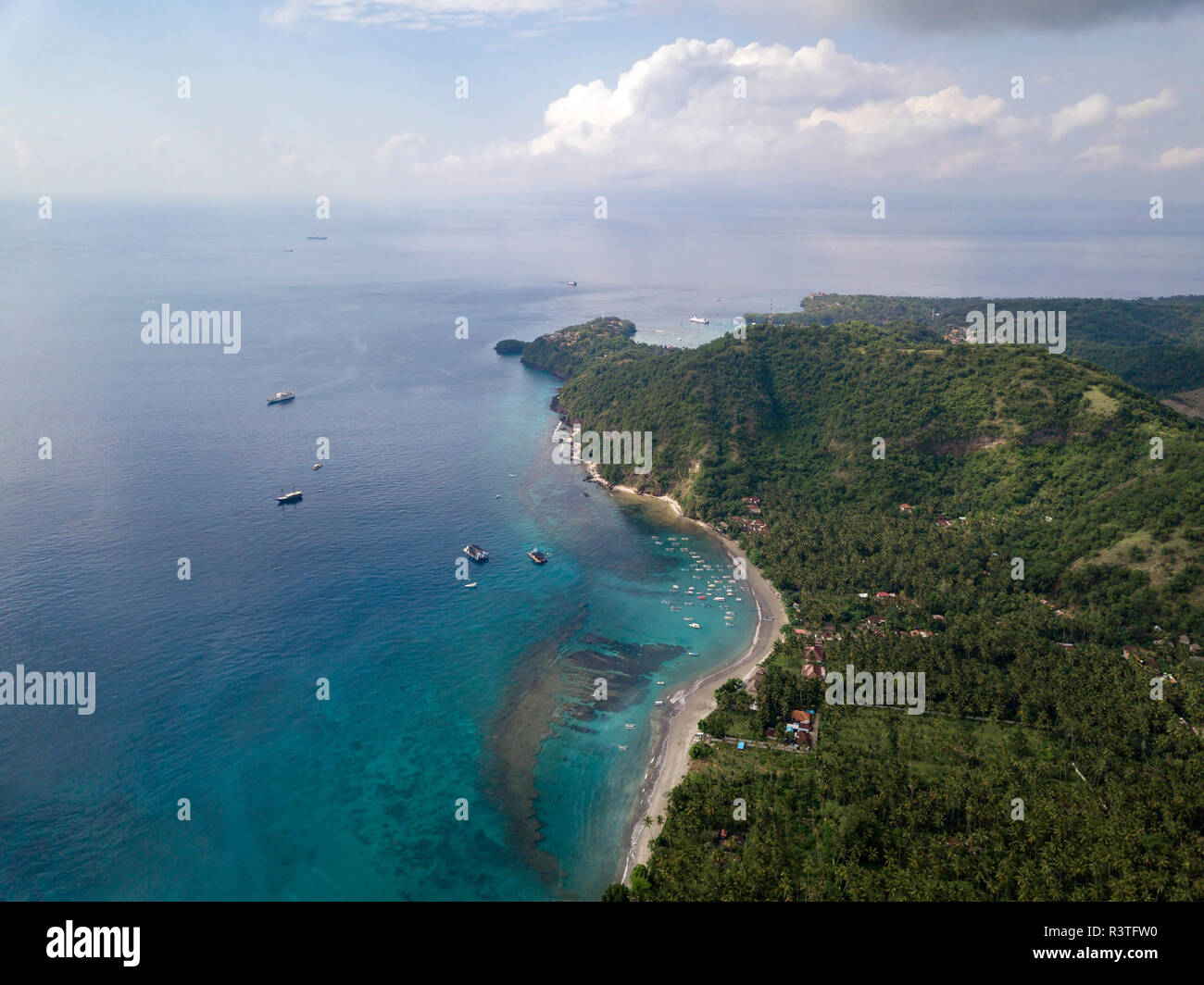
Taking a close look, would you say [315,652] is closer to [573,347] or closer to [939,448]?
[939,448]

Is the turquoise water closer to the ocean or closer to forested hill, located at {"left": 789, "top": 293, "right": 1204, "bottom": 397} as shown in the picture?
the ocean

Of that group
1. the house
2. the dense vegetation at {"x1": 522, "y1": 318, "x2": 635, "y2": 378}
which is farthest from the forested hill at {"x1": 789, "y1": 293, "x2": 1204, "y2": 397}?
the house

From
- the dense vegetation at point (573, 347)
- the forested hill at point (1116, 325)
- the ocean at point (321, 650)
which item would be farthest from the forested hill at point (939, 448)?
the forested hill at point (1116, 325)

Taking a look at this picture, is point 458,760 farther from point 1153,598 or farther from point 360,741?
point 1153,598

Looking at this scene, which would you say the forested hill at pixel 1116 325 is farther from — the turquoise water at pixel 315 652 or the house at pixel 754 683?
the house at pixel 754 683

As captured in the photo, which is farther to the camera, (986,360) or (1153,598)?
(986,360)

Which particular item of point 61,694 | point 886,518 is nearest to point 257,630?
point 61,694
